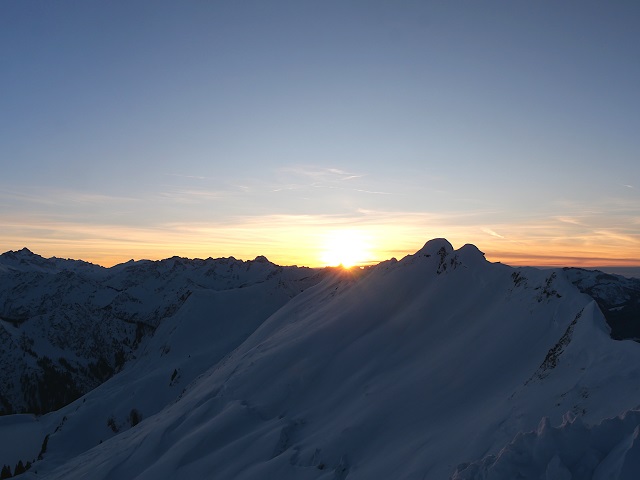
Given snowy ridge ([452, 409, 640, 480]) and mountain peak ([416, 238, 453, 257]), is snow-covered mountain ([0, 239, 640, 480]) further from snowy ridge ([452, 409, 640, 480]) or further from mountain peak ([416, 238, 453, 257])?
mountain peak ([416, 238, 453, 257])

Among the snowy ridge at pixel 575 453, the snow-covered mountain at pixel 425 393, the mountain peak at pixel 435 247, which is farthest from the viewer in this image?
the mountain peak at pixel 435 247

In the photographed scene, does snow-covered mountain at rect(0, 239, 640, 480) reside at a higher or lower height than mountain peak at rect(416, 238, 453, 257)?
lower

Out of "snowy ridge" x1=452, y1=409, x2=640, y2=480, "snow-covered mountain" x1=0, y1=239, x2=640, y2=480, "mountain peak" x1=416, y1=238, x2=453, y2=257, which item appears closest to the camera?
"snowy ridge" x1=452, y1=409, x2=640, y2=480

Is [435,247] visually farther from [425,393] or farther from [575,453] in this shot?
[575,453]

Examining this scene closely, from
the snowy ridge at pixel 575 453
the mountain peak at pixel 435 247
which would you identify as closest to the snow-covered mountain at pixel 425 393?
the snowy ridge at pixel 575 453

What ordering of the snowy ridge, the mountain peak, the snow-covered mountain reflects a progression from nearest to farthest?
the snowy ridge → the snow-covered mountain → the mountain peak

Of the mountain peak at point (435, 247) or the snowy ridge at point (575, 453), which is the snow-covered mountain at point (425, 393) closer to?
the snowy ridge at point (575, 453)

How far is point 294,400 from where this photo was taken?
94.1 feet

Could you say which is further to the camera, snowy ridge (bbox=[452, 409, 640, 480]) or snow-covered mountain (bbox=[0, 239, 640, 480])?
snow-covered mountain (bbox=[0, 239, 640, 480])

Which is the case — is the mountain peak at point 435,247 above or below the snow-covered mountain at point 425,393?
above

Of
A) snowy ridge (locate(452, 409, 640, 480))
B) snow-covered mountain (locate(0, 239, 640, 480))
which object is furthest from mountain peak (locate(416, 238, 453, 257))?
snowy ridge (locate(452, 409, 640, 480))

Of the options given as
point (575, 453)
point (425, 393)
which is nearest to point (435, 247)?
point (425, 393)

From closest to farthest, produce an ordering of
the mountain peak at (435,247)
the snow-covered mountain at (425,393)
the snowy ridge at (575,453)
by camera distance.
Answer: the snowy ridge at (575,453) → the snow-covered mountain at (425,393) → the mountain peak at (435,247)

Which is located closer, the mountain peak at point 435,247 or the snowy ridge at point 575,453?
the snowy ridge at point 575,453
